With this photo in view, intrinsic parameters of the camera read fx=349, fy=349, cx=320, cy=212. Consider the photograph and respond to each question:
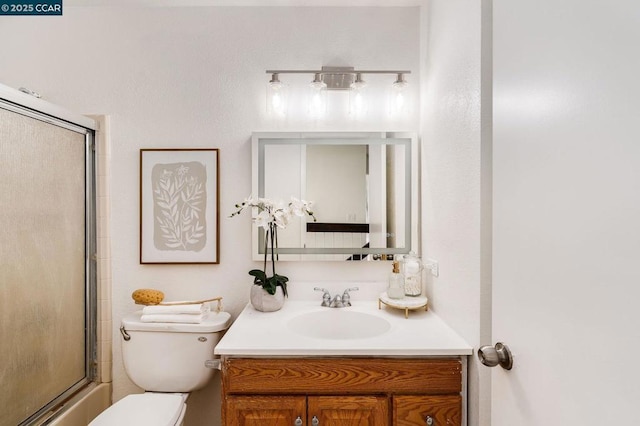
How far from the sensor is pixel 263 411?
1.26 m

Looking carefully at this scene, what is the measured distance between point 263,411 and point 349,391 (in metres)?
0.32

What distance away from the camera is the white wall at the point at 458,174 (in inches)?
45.5

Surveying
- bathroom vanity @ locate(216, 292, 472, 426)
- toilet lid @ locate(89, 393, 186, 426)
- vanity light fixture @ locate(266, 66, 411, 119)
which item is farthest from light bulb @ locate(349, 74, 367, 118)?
toilet lid @ locate(89, 393, 186, 426)

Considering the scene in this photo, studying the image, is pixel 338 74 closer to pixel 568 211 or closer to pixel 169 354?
pixel 568 211

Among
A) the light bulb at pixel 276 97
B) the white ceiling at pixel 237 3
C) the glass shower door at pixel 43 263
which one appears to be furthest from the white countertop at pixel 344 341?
the white ceiling at pixel 237 3

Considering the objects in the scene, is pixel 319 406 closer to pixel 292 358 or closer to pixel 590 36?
pixel 292 358

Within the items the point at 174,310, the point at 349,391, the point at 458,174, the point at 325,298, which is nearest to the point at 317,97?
the point at 458,174

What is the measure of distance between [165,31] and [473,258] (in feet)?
6.05

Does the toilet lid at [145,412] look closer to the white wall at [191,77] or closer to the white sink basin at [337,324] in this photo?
the white wall at [191,77]

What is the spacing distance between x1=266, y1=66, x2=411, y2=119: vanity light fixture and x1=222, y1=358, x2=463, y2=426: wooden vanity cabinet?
1.21 meters

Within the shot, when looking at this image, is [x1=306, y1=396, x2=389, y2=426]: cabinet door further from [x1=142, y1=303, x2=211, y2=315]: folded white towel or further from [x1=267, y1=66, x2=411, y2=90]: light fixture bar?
[x1=267, y1=66, x2=411, y2=90]: light fixture bar

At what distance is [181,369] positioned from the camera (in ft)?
5.16

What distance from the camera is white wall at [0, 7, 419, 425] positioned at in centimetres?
182

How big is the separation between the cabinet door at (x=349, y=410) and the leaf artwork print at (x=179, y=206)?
3.21ft
